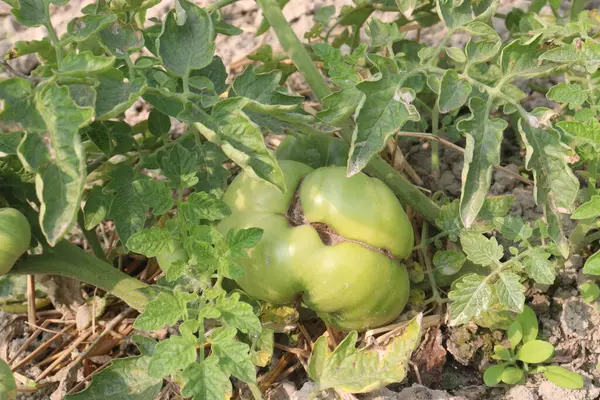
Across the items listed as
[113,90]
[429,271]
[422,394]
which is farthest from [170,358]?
[429,271]

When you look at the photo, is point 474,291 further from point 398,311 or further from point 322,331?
point 322,331

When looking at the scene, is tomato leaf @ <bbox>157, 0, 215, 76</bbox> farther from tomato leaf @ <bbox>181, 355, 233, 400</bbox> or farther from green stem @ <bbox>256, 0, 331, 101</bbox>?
tomato leaf @ <bbox>181, 355, 233, 400</bbox>

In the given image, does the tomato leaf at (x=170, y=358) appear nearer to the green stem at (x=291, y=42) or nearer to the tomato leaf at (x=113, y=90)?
the tomato leaf at (x=113, y=90)

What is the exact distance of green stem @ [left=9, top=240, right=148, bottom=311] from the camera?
59.9 inches

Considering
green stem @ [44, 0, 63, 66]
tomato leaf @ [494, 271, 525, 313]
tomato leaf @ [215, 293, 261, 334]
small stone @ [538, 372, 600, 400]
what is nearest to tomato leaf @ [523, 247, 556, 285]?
tomato leaf @ [494, 271, 525, 313]

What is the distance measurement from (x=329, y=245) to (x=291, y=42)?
506 millimetres

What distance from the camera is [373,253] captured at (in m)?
1.40

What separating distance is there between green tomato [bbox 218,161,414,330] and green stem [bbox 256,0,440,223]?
0.15 metres

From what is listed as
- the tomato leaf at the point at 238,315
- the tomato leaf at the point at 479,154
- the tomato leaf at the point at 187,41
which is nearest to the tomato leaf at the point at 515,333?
the tomato leaf at the point at 479,154

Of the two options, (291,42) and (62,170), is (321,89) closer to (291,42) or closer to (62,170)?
(291,42)

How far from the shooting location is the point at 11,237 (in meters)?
1.31

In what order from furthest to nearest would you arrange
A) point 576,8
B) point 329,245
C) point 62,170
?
point 576,8 → point 329,245 → point 62,170


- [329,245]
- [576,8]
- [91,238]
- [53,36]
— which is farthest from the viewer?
[576,8]

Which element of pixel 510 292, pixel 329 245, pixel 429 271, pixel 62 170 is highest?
pixel 62 170
